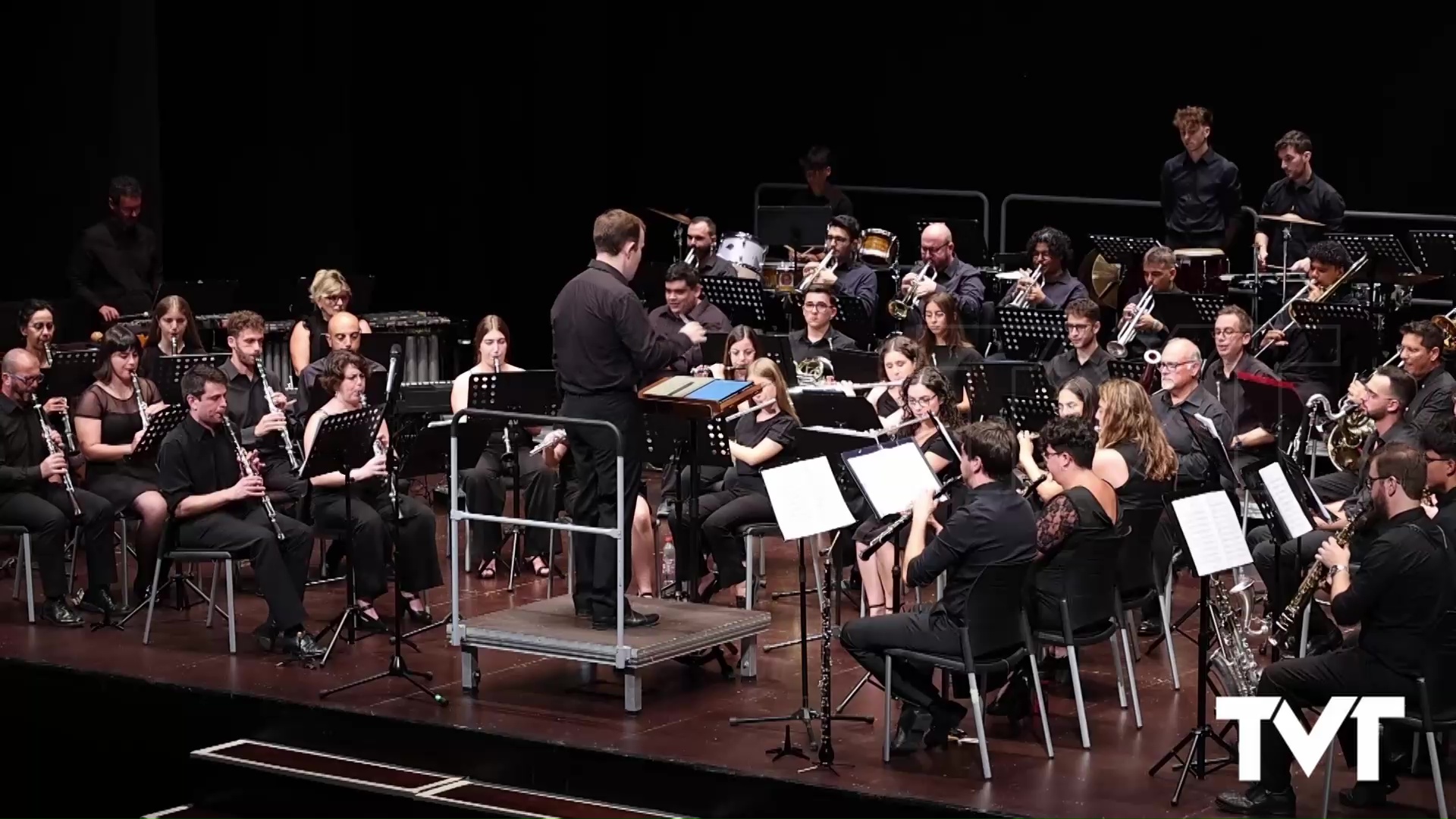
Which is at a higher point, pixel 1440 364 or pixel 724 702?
pixel 1440 364

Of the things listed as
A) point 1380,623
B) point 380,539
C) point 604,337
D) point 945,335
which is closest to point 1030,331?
point 945,335

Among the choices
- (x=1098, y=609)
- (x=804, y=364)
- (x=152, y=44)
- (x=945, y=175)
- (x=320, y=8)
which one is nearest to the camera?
(x=1098, y=609)

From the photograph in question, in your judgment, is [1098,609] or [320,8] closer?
[1098,609]

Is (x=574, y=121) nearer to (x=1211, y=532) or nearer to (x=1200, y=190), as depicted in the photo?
(x=1200, y=190)

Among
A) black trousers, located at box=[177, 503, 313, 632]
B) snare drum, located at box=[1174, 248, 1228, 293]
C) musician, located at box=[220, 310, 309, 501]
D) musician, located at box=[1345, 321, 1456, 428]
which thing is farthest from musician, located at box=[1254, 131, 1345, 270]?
black trousers, located at box=[177, 503, 313, 632]

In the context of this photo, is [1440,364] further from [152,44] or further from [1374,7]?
[152,44]

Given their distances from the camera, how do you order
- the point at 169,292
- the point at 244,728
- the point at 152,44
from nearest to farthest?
the point at 244,728 → the point at 169,292 → the point at 152,44

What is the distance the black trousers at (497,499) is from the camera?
10281mm

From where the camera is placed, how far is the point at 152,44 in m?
13.4

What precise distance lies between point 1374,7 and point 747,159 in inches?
209

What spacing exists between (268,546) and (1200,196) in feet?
22.2

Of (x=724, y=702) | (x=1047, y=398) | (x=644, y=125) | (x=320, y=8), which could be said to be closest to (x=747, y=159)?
(x=644, y=125)

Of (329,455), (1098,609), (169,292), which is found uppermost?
(169,292)

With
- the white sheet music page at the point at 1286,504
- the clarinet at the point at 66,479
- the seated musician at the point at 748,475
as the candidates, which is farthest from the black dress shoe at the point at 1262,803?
the clarinet at the point at 66,479
